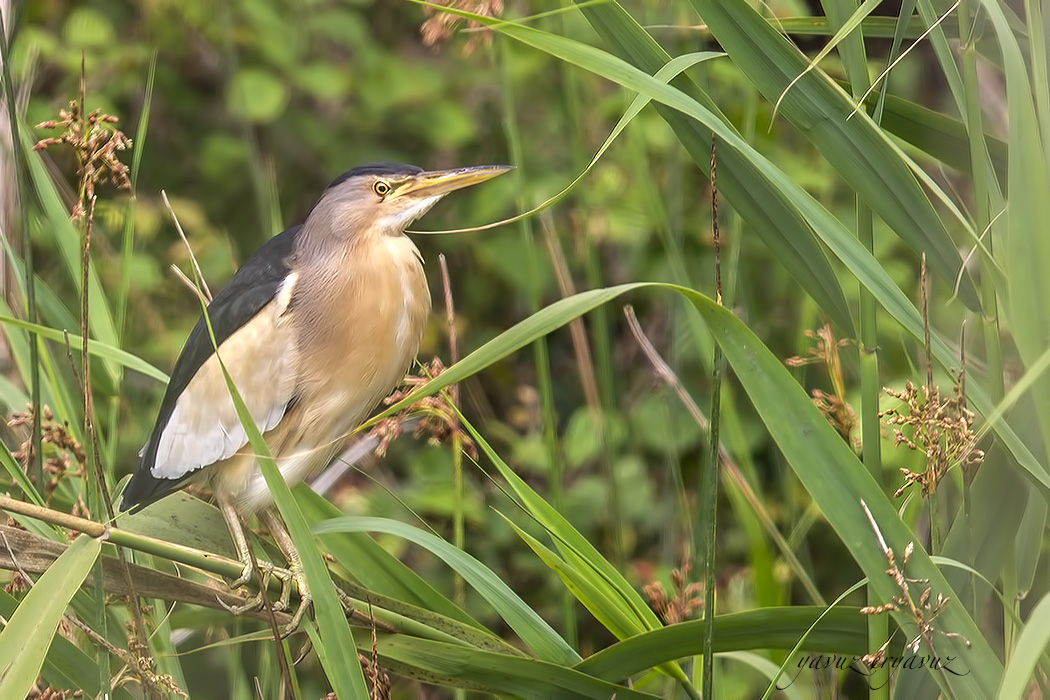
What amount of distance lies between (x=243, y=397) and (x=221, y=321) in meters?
0.10

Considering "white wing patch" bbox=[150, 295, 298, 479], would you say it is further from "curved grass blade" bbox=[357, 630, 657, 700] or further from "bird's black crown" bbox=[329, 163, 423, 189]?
"curved grass blade" bbox=[357, 630, 657, 700]

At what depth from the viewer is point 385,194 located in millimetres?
1437

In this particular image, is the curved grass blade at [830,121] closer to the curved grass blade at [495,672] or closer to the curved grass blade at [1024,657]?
the curved grass blade at [1024,657]

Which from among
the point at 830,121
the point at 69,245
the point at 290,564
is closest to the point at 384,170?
the point at 69,245

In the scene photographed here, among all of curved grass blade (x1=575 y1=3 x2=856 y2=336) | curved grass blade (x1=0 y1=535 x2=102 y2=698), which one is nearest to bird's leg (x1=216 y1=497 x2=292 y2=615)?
curved grass blade (x1=0 y1=535 x2=102 y2=698)

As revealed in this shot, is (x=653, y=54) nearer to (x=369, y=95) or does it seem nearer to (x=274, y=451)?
(x=274, y=451)

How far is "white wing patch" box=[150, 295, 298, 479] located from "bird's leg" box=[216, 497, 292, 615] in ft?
0.23

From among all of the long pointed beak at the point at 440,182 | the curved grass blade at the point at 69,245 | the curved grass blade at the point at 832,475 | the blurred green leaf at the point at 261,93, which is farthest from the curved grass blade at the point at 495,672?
the blurred green leaf at the point at 261,93

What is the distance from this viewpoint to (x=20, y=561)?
921mm

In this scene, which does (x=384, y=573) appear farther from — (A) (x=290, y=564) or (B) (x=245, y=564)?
(A) (x=290, y=564)

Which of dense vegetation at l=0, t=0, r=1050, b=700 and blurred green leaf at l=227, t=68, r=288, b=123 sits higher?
blurred green leaf at l=227, t=68, r=288, b=123

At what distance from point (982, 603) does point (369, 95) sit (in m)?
1.62

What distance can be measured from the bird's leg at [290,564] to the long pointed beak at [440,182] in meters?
0.44

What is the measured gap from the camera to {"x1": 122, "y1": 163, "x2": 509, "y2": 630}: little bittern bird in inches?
53.7
